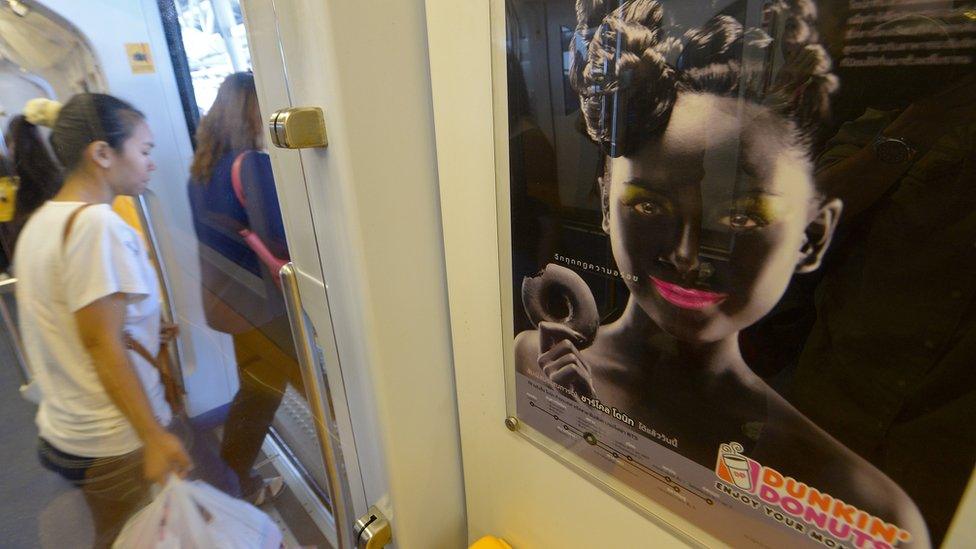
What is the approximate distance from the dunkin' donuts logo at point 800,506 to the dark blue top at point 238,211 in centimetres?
74

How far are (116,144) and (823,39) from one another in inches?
41.4

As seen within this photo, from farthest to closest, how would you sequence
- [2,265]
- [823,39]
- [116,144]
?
[2,265], [116,144], [823,39]

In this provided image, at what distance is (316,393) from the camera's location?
34.4 inches

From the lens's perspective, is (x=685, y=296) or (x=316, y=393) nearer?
(x=685, y=296)

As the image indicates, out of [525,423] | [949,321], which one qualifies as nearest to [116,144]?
[525,423]

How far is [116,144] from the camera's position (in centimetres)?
84

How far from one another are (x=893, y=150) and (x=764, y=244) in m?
0.10

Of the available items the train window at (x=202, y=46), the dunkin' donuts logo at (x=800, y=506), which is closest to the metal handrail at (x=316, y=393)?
the train window at (x=202, y=46)

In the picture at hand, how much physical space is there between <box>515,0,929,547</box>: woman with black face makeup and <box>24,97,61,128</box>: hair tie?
95 cm

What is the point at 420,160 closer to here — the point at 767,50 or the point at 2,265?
the point at 767,50

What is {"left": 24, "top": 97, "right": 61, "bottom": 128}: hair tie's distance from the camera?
0.83 meters

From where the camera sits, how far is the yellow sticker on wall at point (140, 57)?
79 centimetres

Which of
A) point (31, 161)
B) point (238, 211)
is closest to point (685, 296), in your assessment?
point (238, 211)

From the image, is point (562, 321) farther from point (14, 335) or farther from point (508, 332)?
point (14, 335)
